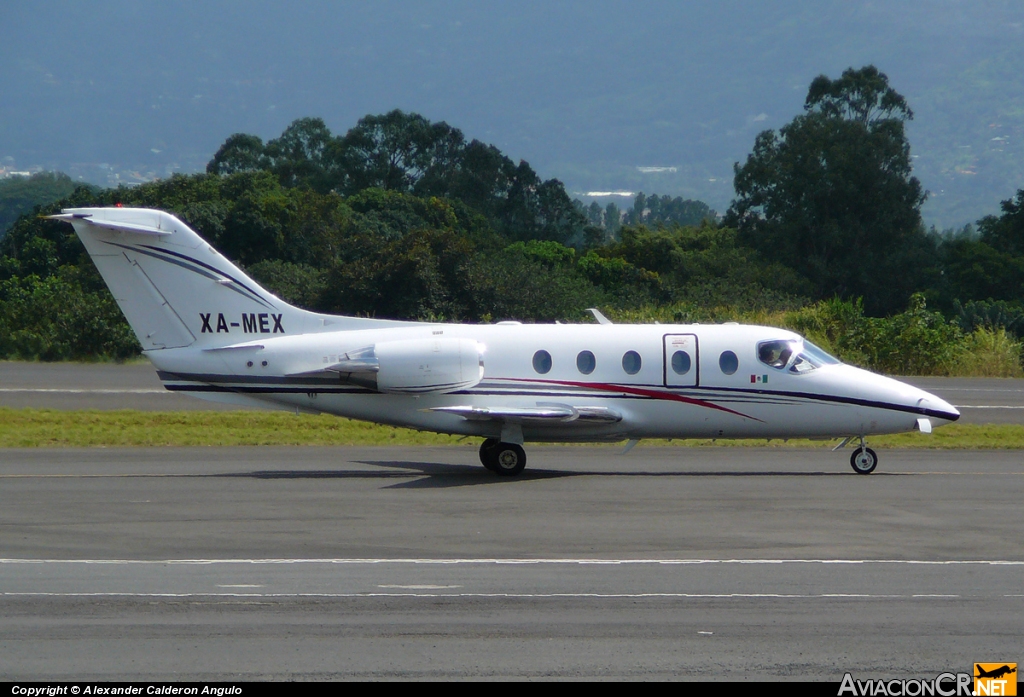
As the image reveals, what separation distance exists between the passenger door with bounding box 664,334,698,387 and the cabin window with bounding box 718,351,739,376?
16.3 inches

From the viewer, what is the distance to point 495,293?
44.1 meters

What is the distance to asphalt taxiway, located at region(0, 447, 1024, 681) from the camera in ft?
28.2

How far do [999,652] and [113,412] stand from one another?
2265 centimetres

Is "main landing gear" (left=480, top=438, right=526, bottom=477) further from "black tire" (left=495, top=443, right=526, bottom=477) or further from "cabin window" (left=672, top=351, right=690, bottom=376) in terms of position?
"cabin window" (left=672, top=351, right=690, bottom=376)

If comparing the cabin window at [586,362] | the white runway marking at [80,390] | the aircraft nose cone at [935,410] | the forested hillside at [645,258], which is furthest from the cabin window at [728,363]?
the forested hillside at [645,258]

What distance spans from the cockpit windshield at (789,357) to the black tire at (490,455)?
15.0 feet

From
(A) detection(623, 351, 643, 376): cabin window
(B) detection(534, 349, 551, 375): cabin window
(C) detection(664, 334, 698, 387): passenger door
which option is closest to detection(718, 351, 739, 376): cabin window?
(C) detection(664, 334, 698, 387): passenger door

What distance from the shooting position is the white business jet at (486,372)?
1880cm

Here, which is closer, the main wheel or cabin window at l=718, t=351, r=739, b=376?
cabin window at l=718, t=351, r=739, b=376

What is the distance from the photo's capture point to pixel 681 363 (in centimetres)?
1911

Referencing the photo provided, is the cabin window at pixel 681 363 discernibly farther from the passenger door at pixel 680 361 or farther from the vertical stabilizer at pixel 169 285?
the vertical stabilizer at pixel 169 285

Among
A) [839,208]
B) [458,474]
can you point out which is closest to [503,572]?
[458,474]

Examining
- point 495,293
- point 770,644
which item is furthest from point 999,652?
point 495,293

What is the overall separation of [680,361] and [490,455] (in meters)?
3.44
